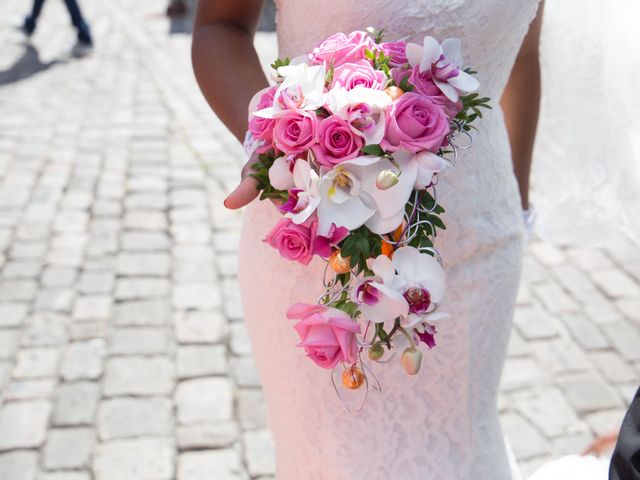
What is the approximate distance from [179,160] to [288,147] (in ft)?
15.3

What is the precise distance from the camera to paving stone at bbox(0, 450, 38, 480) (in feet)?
9.74

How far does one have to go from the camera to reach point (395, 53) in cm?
135

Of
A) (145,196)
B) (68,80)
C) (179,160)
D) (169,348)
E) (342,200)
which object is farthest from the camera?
(68,80)

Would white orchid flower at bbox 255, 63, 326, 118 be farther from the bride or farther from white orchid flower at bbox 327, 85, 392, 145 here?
the bride

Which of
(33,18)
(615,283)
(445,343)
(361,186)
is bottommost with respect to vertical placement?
(33,18)

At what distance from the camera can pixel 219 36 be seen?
1.67m

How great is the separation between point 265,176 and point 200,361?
2430 mm

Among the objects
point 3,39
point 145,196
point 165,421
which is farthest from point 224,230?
point 3,39

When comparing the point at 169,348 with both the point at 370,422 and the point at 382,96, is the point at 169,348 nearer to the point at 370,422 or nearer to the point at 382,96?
the point at 370,422

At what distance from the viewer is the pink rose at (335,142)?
1.19 m

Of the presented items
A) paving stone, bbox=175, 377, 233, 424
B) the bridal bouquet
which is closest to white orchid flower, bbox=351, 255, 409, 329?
the bridal bouquet

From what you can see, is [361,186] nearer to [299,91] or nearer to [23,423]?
[299,91]

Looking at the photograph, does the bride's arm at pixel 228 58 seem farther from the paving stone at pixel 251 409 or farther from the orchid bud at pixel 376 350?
the paving stone at pixel 251 409

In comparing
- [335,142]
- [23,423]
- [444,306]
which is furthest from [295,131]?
[23,423]
